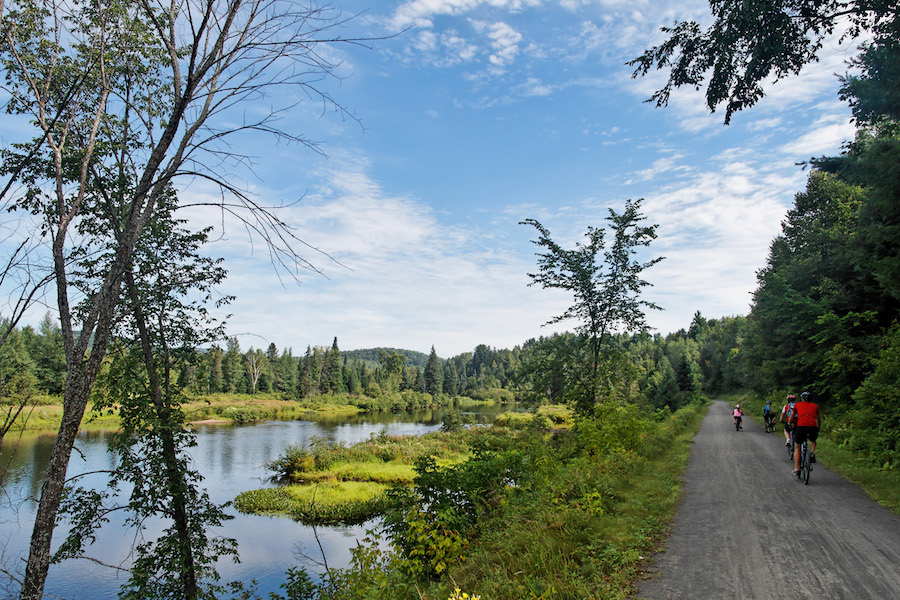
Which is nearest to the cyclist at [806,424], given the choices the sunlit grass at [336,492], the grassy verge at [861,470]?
the grassy verge at [861,470]

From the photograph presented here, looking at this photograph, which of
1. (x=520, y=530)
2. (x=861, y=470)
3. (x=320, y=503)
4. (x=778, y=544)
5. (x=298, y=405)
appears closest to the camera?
(x=778, y=544)

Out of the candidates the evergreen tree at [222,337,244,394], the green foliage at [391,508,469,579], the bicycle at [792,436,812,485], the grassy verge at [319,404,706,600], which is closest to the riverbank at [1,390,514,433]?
the evergreen tree at [222,337,244,394]

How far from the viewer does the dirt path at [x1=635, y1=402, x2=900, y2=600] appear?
4.23 m

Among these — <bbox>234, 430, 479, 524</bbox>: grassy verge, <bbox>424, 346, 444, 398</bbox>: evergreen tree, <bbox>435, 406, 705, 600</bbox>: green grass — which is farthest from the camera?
<bbox>424, 346, 444, 398</bbox>: evergreen tree

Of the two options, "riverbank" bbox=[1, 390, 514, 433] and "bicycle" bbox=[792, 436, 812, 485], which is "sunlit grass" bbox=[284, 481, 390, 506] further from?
"riverbank" bbox=[1, 390, 514, 433]

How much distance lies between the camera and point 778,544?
17.3ft

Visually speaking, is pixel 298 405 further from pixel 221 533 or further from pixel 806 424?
pixel 806 424

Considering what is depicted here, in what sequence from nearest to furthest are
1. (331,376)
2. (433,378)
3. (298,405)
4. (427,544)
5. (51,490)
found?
(51,490) → (427,544) → (298,405) → (331,376) → (433,378)

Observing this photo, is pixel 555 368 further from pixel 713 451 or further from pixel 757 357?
pixel 757 357

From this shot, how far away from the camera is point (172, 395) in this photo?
9.50 m

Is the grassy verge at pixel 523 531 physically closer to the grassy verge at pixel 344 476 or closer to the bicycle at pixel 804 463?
the bicycle at pixel 804 463

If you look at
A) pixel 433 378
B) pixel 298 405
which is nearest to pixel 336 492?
pixel 298 405

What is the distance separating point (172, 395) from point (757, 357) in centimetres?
3759

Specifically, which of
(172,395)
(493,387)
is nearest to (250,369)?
(493,387)
